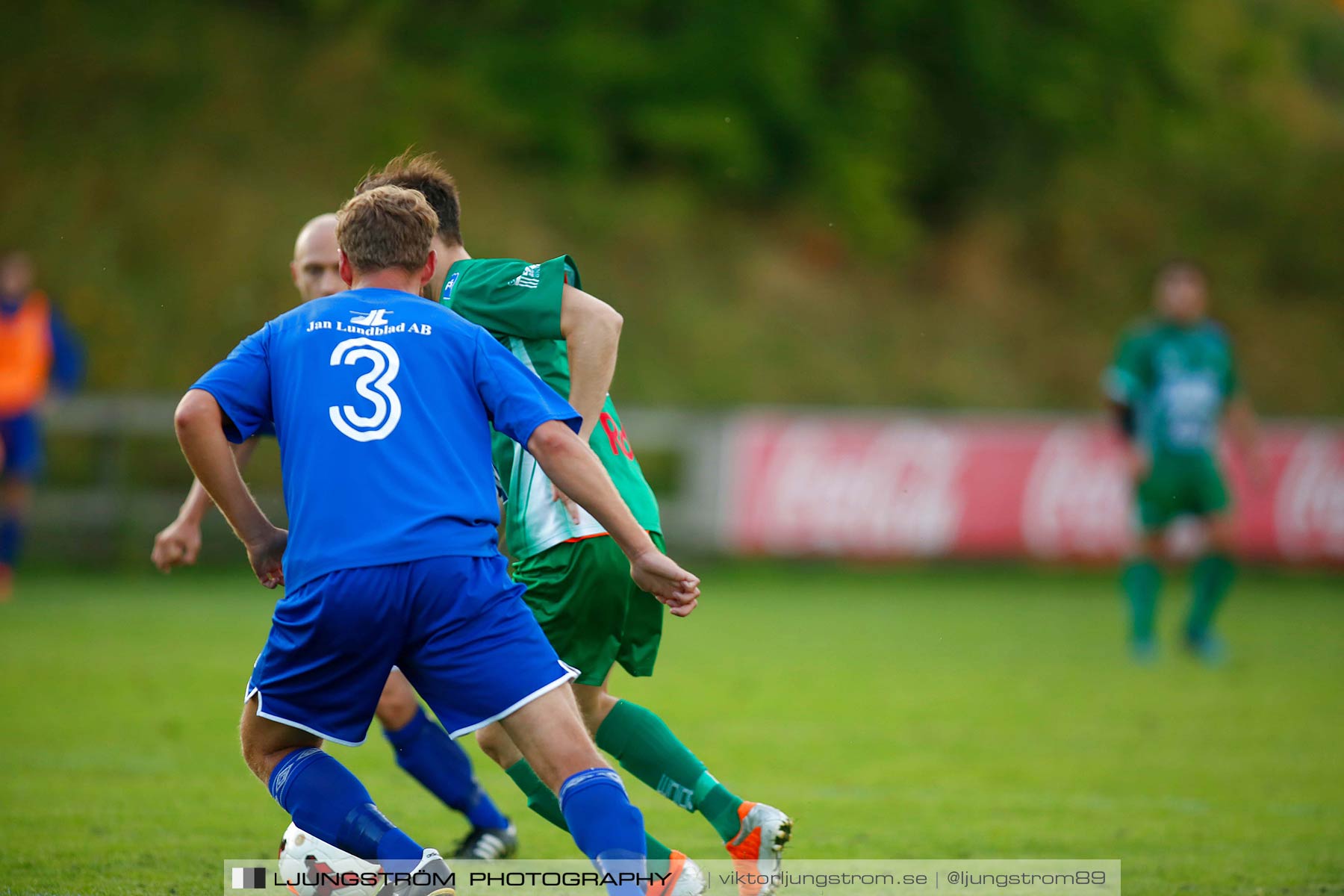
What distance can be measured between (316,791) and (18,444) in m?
10.7

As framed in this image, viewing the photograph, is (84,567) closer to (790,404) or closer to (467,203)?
(467,203)

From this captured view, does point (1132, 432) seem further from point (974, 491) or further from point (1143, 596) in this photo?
point (974, 491)

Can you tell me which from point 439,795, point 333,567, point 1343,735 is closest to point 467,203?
point 1343,735

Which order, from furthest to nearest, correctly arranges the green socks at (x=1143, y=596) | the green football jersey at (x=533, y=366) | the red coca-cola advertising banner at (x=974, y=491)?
the red coca-cola advertising banner at (x=974, y=491), the green socks at (x=1143, y=596), the green football jersey at (x=533, y=366)

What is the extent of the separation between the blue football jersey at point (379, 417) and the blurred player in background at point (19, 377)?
1041 centimetres

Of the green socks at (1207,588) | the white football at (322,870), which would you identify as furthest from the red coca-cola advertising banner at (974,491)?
the white football at (322,870)

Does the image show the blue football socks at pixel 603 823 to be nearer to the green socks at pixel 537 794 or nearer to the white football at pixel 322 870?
the white football at pixel 322 870

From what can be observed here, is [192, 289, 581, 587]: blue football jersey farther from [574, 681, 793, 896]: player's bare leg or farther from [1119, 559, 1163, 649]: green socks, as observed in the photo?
[1119, 559, 1163, 649]: green socks

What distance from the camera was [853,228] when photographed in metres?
23.7

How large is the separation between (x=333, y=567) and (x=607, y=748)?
1.32 metres

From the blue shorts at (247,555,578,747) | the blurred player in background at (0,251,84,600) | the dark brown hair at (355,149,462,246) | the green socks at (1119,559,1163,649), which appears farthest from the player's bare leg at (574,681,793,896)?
the blurred player in background at (0,251,84,600)

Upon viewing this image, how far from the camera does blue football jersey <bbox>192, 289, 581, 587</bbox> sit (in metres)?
3.45

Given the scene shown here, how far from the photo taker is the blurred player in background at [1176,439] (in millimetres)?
10695

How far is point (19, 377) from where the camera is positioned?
13133 mm
